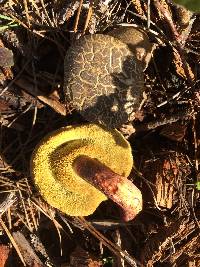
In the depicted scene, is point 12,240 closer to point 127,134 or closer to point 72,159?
point 72,159

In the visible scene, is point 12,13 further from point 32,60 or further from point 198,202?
point 198,202

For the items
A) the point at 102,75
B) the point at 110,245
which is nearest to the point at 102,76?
the point at 102,75

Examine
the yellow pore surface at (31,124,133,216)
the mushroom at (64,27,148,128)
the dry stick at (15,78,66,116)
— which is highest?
the mushroom at (64,27,148,128)

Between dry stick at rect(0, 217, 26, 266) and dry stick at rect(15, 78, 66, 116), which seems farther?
dry stick at rect(0, 217, 26, 266)

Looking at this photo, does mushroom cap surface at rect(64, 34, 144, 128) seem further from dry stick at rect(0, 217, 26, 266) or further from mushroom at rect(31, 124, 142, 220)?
dry stick at rect(0, 217, 26, 266)

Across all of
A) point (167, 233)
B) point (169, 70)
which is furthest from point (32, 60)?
point (167, 233)

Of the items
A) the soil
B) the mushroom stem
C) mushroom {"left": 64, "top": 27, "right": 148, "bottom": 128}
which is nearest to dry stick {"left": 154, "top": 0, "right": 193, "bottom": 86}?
the soil
